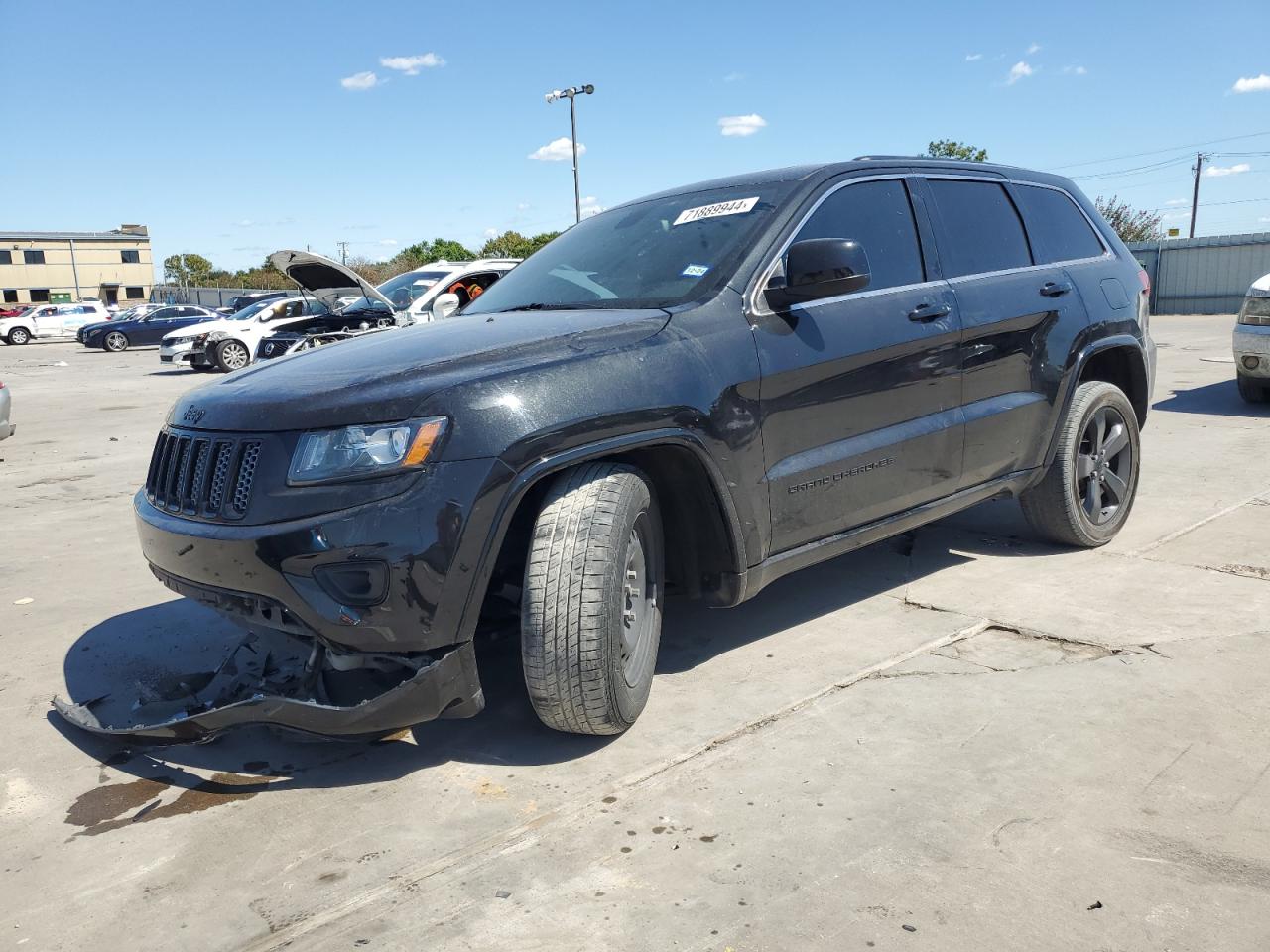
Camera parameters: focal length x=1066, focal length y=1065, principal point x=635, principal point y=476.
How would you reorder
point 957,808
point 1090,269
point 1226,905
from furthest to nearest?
point 1090,269 < point 957,808 < point 1226,905

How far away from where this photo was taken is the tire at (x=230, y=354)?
20266mm

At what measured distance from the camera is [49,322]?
41.9m

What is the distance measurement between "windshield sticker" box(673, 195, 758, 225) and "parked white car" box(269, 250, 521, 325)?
523cm

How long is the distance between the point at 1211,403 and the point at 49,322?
1690 inches

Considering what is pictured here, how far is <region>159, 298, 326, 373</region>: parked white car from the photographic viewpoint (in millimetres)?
20312

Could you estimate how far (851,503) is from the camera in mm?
3885

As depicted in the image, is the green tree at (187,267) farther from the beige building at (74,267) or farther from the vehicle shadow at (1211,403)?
the vehicle shadow at (1211,403)

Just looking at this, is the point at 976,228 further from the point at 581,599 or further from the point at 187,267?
the point at 187,267

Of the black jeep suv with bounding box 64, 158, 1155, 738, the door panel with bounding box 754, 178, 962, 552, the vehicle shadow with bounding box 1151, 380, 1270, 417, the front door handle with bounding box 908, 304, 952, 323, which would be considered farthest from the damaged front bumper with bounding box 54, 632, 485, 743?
the vehicle shadow with bounding box 1151, 380, 1270, 417

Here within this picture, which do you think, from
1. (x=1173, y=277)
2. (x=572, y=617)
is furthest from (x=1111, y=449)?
(x=1173, y=277)

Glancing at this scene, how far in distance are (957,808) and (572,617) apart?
3.77ft

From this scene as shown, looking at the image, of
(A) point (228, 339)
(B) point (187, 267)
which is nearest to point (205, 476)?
(A) point (228, 339)

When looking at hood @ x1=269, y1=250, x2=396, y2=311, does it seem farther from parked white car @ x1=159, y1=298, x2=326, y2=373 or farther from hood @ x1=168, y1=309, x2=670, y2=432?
parked white car @ x1=159, y1=298, x2=326, y2=373

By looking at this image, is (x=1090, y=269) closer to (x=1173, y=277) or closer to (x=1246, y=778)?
(x=1246, y=778)
